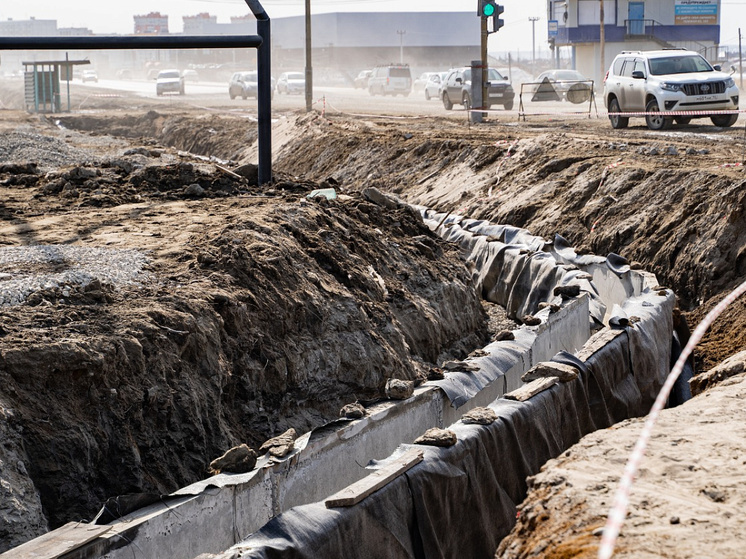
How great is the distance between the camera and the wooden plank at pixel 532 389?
6270mm

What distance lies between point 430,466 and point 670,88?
16471mm

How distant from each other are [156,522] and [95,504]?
1.07m

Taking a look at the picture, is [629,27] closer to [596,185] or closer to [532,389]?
[596,185]

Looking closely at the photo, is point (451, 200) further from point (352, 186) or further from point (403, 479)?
point (403, 479)

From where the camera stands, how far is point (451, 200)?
15.6 meters

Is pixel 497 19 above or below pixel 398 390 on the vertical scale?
above

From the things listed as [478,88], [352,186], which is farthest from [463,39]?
[352,186]

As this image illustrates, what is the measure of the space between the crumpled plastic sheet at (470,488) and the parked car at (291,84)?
4657 cm

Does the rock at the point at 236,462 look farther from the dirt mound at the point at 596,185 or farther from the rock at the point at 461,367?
the dirt mound at the point at 596,185

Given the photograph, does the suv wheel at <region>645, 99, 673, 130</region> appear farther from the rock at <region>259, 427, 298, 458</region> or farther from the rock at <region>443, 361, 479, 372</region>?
the rock at <region>259, 427, 298, 458</region>

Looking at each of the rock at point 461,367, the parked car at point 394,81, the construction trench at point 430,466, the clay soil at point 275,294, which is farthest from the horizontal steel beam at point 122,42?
the parked car at point 394,81

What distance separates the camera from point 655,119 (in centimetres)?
2002

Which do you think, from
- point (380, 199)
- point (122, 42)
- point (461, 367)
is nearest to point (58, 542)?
point (461, 367)

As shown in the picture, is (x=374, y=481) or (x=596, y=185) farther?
(x=596, y=185)
